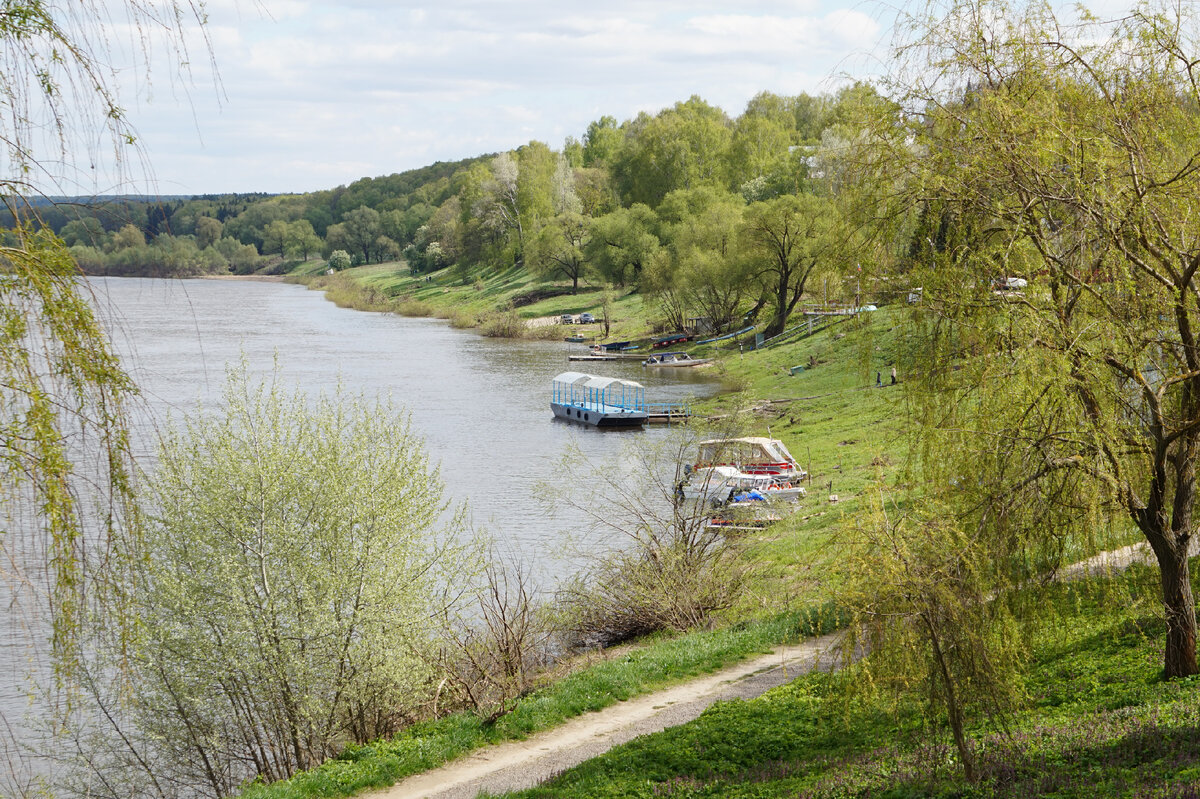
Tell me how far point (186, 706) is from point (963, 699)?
10903 mm

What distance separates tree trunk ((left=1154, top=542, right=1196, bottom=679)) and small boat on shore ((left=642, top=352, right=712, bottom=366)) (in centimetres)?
5696

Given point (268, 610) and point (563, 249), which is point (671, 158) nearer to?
point (563, 249)

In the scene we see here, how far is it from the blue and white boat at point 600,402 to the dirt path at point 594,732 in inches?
1285

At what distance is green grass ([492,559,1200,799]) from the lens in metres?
8.87

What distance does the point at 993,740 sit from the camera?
10.3m

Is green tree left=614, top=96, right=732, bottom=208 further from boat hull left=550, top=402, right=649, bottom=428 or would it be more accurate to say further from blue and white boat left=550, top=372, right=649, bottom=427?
boat hull left=550, top=402, right=649, bottom=428

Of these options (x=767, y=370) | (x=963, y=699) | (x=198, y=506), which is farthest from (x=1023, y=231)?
(x=767, y=370)

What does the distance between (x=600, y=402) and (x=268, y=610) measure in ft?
119

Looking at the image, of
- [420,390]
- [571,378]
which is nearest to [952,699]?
[571,378]

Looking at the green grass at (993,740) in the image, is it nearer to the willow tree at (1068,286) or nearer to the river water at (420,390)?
the willow tree at (1068,286)

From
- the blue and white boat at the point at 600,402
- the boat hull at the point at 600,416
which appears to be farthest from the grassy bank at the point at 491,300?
the boat hull at the point at 600,416

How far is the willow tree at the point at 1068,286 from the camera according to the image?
991cm

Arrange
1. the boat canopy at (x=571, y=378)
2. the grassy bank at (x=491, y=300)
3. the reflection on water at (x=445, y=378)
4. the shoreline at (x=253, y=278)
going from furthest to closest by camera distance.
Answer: the shoreline at (x=253, y=278) → the grassy bank at (x=491, y=300) → the boat canopy at (x=571, y=378) → the reflection on water at (x=445, y=378)

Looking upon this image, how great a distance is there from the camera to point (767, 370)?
58.4 m
